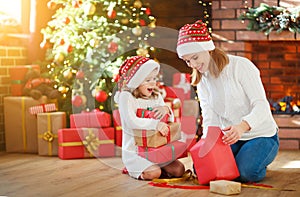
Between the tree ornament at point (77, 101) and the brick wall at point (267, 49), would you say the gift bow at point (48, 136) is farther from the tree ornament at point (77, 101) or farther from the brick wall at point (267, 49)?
the brick wall at point (267, 49)

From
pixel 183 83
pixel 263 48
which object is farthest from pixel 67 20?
pixel 263 48

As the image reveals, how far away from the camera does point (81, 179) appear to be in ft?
10.9

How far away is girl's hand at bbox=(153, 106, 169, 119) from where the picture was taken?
10.8 feet

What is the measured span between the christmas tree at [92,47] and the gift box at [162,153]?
101cm

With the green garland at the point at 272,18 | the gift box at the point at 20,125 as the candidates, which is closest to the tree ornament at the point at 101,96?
the gift box at the point at 20,125

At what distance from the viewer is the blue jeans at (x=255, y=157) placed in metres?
3.16

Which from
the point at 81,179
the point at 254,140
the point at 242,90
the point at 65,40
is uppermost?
the point at 65,40

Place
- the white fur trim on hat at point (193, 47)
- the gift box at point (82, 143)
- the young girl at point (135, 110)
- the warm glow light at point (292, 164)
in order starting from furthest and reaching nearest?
the gift box at point (82, 143) → the warm glow light at point (292, 164) → the young girl at point (135, 110) → the white fur trim on hat at point (193, 47)

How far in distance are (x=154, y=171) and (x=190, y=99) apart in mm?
1630

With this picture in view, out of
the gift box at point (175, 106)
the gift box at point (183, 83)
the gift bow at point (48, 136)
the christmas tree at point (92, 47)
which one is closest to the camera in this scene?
the gift bow at point (48, 136)

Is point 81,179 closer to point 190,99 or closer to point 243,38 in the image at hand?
point 190,99

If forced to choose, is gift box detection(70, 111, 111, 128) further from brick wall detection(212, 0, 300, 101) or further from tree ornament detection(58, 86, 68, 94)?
brick wall detection(212, 0, 300, 101)

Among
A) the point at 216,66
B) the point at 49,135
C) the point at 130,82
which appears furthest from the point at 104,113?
the point at 216,66

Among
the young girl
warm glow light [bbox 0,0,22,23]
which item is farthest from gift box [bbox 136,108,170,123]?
warm glow light [bbox 0,0,22,23]
